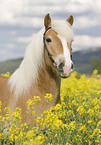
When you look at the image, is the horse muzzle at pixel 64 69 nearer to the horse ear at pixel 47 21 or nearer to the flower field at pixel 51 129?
the flower field at pixel 51 129

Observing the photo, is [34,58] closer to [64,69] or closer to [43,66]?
[43,66]

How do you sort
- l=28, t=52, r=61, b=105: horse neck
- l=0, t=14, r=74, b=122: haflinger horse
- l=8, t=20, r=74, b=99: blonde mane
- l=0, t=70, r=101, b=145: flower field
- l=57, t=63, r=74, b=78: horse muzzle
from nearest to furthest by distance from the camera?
l=0, t=70, r=101, b=145: flower field
l=57, t=63, r=74, b=78: horse muzzle
l=0, t=14, r=74, b=122: haflinger horse
l=8, t=20, r=74, b=99: blonde mane
l=28, t=52, r=61, b=105: horse neck

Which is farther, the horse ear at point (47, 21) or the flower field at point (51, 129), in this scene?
the horse ear at point (47, 21)

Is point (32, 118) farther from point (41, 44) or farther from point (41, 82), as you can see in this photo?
point (41, 44)

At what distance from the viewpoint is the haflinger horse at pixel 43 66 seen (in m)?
3.82

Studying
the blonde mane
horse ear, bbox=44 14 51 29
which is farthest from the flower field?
horse ear, bbox=44 14 51 29

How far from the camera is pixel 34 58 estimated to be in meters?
4.04

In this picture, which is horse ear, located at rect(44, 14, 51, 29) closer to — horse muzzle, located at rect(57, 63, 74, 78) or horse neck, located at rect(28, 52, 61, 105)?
horse neck, located at rect(28, 52, 61, 105)

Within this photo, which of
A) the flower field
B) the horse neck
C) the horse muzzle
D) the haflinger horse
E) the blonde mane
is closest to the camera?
the flower field

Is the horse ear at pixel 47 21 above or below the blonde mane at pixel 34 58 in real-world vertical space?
above

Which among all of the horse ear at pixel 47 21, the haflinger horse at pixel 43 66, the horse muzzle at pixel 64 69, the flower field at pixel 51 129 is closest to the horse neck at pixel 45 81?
the haflinger horse at pixel 43 66

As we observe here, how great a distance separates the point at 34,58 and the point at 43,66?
228 millimetres

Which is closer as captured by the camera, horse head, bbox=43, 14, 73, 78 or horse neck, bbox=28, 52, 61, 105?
horse head, bbox=43, 14, 73, 78

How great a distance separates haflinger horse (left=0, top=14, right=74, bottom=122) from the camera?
3.82 m
